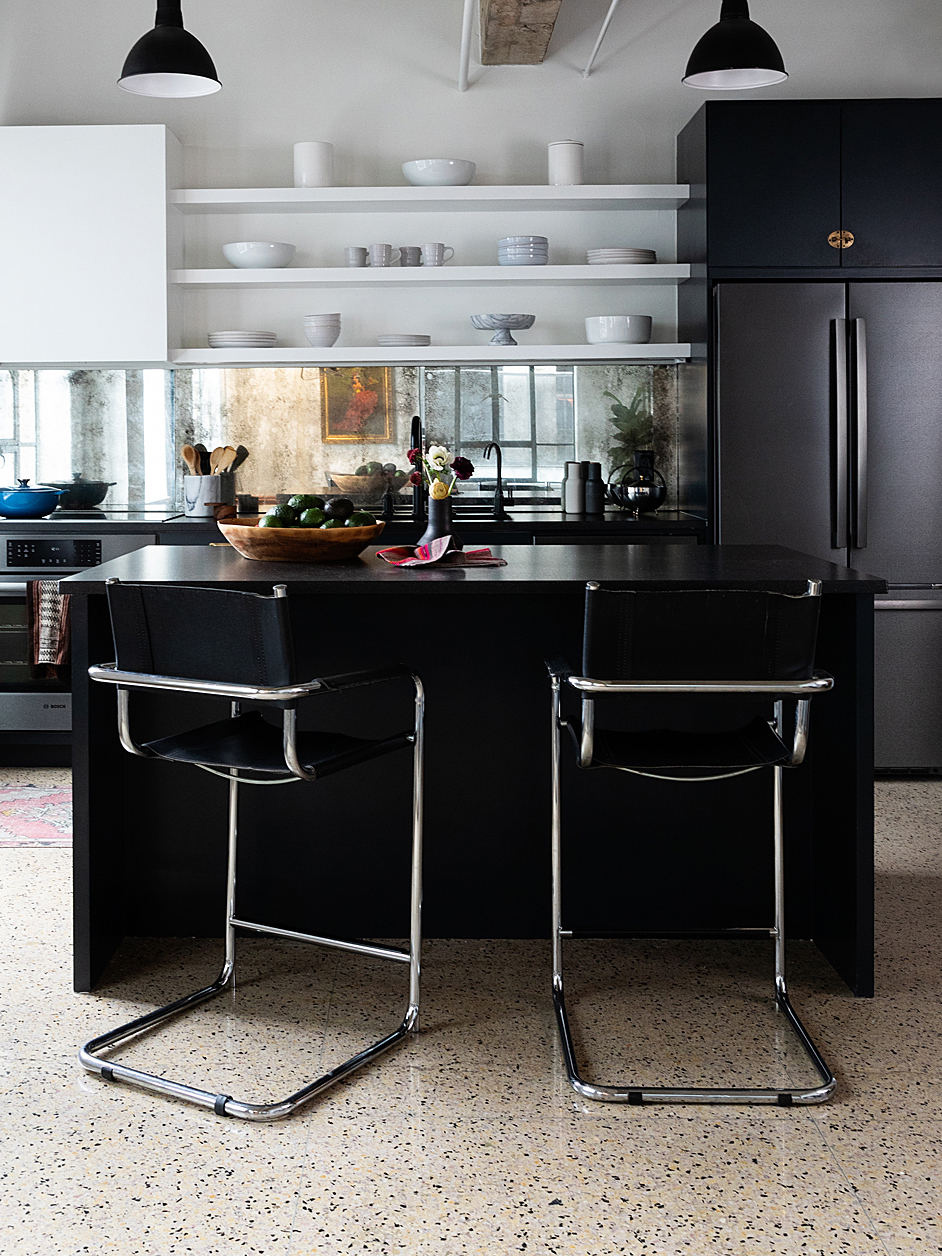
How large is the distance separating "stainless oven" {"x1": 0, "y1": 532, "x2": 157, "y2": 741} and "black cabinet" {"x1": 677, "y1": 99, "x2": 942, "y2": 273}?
8.38 ft

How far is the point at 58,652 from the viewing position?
454cm

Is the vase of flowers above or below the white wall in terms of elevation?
below

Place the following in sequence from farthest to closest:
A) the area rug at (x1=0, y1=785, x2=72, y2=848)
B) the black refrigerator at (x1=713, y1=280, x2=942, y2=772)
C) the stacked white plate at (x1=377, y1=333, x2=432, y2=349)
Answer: the stacked white plate at (x1=377, y1=333, x2=432, y2=349), the black refrigerator at (x1=713, y1=280, x2=942, y2=772), the area rug at (x1=0, y1=785, x2=72, y2=848)

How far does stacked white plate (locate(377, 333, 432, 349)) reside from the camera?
497 centimetres

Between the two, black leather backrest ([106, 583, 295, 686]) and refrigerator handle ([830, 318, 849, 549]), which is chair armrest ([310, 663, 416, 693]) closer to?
black leather backrest ([106, 583, 295, 686])

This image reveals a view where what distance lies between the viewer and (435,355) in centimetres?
496

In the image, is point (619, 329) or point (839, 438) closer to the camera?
point (839, 438)

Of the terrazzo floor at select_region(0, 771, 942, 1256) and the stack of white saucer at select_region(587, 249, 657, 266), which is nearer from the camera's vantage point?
the terrazzo floor at select_region(0, 771, 942, 1256)

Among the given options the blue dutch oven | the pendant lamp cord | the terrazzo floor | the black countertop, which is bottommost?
the terrazzo floor

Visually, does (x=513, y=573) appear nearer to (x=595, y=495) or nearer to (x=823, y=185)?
(x=595, y=495)

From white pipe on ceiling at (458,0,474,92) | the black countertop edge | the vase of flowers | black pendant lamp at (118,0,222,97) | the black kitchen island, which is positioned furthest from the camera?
the black countertop edge

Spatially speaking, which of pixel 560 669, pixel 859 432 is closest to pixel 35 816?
pixel 560 669

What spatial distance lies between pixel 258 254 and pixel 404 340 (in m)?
0.70

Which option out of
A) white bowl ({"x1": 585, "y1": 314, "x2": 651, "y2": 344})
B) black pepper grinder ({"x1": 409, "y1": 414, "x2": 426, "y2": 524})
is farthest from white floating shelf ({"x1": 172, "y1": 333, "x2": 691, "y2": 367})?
black pepper grinder ({"x1": 409, "y1": 414, "x2": 426, "y2": 524})
